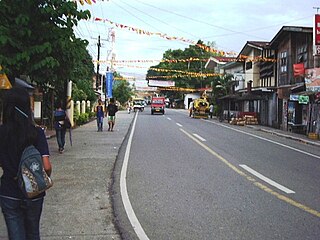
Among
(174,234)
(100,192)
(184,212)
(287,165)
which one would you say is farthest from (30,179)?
(287,165)

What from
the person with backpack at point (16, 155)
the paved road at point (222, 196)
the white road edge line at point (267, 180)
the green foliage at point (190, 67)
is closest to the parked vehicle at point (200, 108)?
the green foliage at point (190, 67)

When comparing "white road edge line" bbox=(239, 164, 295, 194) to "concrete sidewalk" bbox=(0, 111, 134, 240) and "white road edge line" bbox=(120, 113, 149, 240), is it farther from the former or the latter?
"concrete sidewalk" bbox=(0, 111, 134, 240)

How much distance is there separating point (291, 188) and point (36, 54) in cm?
705

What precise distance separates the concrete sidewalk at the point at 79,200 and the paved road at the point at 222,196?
322 millimetres

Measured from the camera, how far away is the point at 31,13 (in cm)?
1166

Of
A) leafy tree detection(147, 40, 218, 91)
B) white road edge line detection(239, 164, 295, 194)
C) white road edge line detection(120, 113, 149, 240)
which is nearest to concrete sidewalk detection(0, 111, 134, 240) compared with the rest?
white road edge line detection(120, 113, 149, 240)

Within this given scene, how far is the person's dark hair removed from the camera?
379cm

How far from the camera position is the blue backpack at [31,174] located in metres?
3.66

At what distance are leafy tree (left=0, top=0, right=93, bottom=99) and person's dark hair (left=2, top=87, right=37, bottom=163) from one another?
7.20 m

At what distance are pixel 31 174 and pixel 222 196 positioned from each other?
531cm

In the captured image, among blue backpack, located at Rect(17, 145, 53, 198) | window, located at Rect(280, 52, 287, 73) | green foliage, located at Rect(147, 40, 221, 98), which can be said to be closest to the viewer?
blue backpack, located at Rect(17, 145, 53, 198)

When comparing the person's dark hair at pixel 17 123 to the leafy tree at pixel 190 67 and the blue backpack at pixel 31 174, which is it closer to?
the blue backpack at pixel 31 174

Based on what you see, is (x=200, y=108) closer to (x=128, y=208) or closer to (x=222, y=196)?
(x=222, y=196)

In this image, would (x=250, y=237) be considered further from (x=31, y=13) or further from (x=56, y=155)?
(x=56, y=155)
